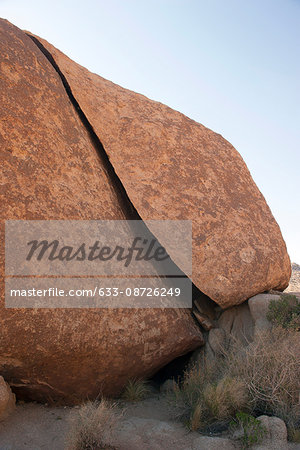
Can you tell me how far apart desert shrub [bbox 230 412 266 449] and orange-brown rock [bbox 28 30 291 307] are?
213 cm

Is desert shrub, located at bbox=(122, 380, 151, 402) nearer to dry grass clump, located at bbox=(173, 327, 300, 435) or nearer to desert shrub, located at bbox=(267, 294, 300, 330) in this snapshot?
dry grass clump, located at bbox=(173, 327, 300, 435)

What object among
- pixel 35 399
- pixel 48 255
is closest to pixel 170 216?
pixel 48 255

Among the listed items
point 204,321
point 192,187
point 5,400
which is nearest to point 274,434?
point 204,321

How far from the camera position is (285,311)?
18.3 feet

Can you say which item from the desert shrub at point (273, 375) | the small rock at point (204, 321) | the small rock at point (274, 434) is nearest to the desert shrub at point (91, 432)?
the small rock at point (274, 434)

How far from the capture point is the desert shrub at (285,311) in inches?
213

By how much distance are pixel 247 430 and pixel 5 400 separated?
8.30ft

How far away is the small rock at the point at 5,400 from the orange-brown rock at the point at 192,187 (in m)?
2.80

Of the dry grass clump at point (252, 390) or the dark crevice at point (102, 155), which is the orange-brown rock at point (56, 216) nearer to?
the dark crevice at point (102, 155)

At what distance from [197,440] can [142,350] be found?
1.50 m

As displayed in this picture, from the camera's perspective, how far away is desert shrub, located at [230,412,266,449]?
3.81 metres

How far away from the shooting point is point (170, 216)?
6.07m

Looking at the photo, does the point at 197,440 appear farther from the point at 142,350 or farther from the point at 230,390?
the point at 142,350

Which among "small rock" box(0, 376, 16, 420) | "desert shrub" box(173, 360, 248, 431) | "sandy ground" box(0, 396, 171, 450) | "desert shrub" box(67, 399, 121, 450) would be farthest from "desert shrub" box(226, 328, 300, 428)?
"small rock" box(0, 376, 16, 420)
